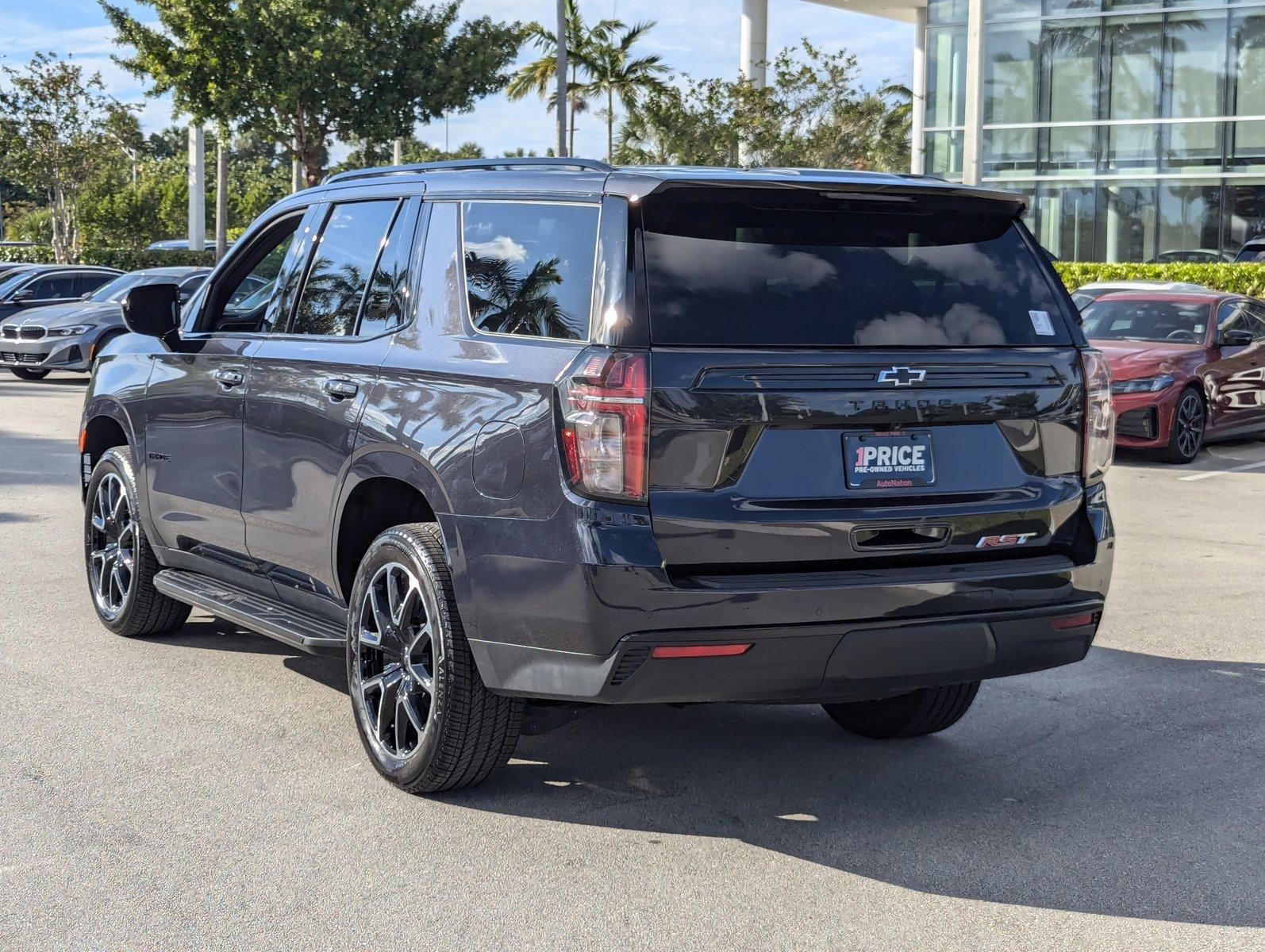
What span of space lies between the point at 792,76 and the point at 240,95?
11.4 meters

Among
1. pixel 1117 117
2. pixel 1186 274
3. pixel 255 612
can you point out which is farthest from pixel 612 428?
pixel 1117 117

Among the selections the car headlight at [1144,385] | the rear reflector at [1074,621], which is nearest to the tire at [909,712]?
the rear reflector at [1074,621]

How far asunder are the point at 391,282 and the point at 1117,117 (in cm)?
2984

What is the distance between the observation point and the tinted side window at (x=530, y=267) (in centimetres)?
441

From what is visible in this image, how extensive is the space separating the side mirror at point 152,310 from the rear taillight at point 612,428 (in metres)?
3.01

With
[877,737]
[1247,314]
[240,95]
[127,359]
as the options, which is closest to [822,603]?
[877,737]

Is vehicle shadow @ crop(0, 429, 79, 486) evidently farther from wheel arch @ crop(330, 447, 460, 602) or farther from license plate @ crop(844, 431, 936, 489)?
license plate @ crop(844, 431, 936, 489)

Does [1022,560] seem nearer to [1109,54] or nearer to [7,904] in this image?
[7,904]

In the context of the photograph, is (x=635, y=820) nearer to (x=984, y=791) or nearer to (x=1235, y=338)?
(x=984, y=791)

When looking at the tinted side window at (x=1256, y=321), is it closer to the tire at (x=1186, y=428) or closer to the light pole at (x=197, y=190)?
the tire at (x=1186, y=428)

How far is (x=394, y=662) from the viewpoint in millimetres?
4969

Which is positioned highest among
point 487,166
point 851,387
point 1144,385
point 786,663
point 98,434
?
point 487,166

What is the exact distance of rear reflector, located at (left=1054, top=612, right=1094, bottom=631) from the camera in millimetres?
4656

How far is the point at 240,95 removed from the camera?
3178 centimetres
